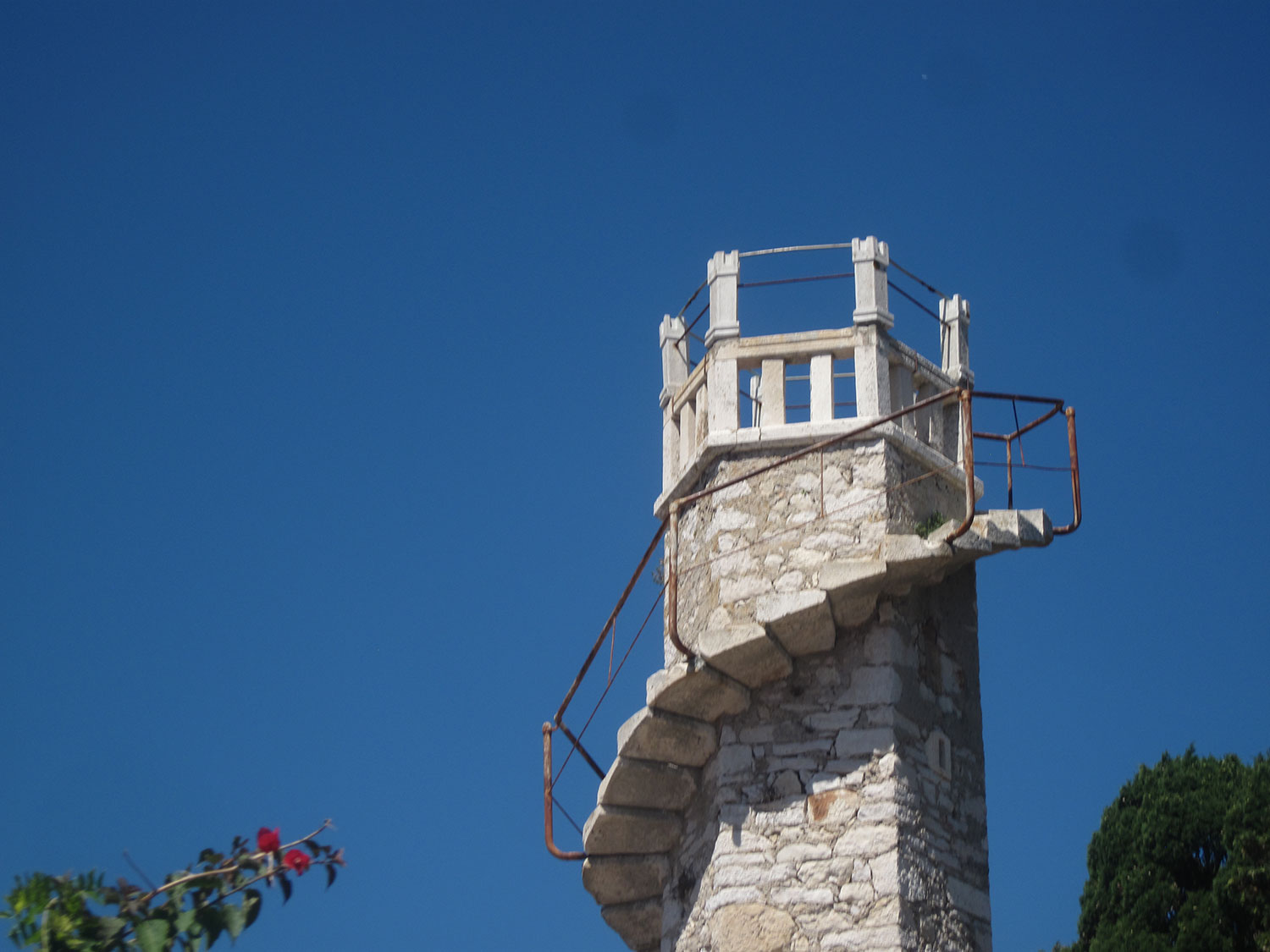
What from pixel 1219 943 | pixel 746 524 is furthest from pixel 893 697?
pixel 1219 943

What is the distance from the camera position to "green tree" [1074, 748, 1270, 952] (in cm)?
1644

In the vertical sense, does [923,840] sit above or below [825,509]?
A: below

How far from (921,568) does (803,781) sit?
56.1 inches

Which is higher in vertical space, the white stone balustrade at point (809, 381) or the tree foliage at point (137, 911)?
the white stone balustrade at point (809, 381)

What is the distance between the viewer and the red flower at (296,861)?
21.6 feet

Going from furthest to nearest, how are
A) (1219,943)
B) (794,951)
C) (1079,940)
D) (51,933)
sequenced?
(1079,940) < (1219,943) < (794,951) < (51,933)

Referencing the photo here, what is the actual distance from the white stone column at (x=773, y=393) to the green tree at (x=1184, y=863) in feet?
23.9

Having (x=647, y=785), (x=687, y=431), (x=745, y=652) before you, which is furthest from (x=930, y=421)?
(x=647, y=785)

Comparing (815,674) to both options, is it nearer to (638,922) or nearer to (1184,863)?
(638,922)

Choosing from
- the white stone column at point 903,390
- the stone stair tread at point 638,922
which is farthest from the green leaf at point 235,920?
the white stone column at point 903,390

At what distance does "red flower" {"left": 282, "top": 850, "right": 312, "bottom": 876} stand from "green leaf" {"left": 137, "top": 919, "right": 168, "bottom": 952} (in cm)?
56

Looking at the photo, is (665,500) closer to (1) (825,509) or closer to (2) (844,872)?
(1) (825,509)

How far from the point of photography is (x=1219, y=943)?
643 inches

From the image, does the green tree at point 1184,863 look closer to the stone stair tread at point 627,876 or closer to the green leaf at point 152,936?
the stone stair tread at point 627,876
